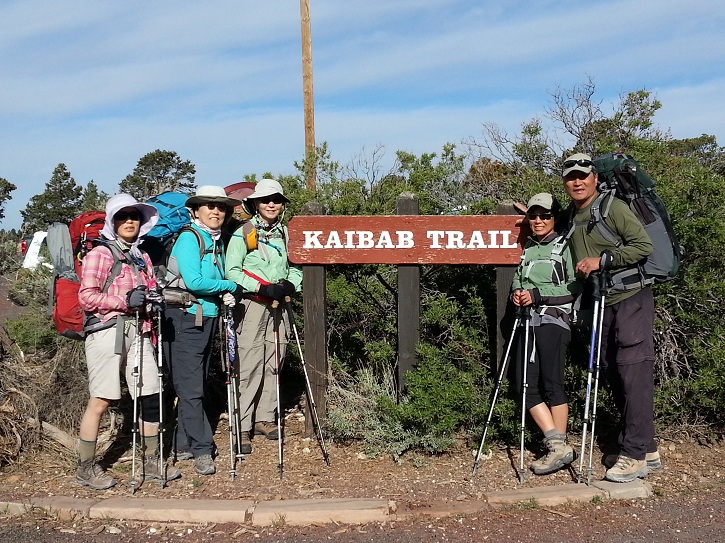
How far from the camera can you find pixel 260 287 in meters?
5.36

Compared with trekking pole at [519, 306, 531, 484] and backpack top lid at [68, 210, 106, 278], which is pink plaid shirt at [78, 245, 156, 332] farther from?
trekking pole at [519, 306, 531, 484]

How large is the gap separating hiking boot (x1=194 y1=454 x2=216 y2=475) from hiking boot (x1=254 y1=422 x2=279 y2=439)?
2.62ft

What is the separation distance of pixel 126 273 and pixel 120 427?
1.94 metres

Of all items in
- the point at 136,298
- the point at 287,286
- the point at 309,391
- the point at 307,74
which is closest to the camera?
the point at 136,298

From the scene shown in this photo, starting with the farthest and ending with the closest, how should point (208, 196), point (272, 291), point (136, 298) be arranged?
point (272, 291)
point (208, 196)
point (136, 298)

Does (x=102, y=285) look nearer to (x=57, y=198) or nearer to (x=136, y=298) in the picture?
(x=136, y=298)

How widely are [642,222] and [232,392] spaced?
3.28m

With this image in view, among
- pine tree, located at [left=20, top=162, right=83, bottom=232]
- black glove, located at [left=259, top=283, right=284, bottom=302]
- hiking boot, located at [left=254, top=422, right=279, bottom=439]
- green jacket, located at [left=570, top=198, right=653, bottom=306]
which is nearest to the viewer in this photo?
green jacket, located at [left=570, top=198, right=653, bottom=306]

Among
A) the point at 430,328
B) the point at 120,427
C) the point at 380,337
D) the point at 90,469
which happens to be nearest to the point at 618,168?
the point at 430,328

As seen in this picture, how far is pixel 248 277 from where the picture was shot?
17.6 ft

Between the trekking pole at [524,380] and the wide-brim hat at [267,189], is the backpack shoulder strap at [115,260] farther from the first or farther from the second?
the trekking pole at [524,380]

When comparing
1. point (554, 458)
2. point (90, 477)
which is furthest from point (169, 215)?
point (554, 458)

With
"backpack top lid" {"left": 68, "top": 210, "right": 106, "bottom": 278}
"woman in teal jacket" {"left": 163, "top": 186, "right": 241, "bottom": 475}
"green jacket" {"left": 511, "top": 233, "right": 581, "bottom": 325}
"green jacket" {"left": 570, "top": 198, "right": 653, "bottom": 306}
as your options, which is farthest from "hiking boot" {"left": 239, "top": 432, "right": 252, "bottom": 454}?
"green jacket" {"left": 570, "top": 198, "right": 653, "bottom": 306}

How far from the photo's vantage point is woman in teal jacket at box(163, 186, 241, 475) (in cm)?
504
